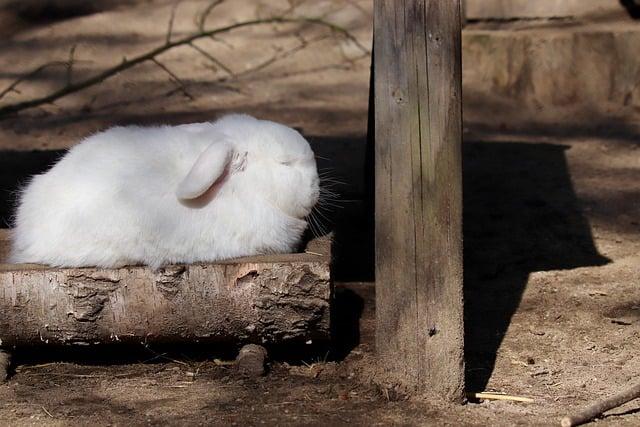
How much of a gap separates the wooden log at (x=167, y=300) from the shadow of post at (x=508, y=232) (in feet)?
2.29

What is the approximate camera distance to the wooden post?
3074 mm

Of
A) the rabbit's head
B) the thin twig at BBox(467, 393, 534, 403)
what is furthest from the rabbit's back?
the thin twig at BBox(467, 393, 534, 403)

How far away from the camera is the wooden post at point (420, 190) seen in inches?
121

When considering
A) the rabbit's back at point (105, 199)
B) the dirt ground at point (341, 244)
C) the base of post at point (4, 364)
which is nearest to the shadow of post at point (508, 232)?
the dirt ground at point (341, 244)

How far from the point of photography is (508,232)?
5.03 meters

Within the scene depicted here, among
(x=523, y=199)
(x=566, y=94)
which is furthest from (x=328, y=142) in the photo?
(x=566, y=94)

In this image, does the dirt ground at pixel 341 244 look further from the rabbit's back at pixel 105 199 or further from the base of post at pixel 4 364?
the rabbit's back at pixel 105 199

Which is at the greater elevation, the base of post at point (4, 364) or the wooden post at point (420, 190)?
the wooden post at point (420, 190)

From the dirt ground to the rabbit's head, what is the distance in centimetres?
58

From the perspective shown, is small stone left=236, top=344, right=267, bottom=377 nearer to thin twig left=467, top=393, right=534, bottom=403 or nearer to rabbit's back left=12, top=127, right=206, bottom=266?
rabbit's back left=12, top=127, right=206, bottom=266

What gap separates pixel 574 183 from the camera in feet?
18.9

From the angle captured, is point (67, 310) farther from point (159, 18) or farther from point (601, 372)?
point (159, 18)

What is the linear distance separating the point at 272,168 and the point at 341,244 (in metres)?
1.43

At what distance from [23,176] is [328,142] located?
199 centimetres
